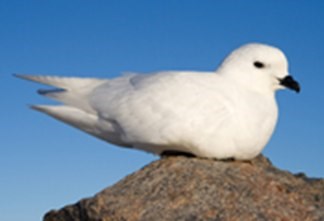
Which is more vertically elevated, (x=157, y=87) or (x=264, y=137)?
(x=157, y=87)

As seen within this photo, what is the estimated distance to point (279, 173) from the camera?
803 centimetres

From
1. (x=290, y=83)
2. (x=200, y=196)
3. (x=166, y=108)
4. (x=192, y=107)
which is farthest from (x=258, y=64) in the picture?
(x=200, y=196)

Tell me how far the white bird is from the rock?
0.73 feet

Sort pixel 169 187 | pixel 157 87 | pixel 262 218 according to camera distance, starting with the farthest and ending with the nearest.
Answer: pixel 157 87
pixel 169 187
pixel 262 218

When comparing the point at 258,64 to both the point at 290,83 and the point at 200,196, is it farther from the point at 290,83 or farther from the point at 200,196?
the point at 200,196

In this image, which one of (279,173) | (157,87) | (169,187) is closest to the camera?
(169,187)

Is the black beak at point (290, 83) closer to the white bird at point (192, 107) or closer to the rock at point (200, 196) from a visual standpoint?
the white bird at point (192, 107)

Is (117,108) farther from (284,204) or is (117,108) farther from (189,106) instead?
(284,204)

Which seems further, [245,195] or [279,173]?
[279,173]

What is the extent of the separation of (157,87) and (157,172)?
1014 millimetres

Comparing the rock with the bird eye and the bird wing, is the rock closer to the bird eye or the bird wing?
the bird wing

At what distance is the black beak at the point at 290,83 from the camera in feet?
25.3

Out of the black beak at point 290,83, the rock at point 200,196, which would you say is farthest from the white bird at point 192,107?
the rock at point 200,196

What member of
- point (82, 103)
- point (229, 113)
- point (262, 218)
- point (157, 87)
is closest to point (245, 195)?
point (262, 218)
